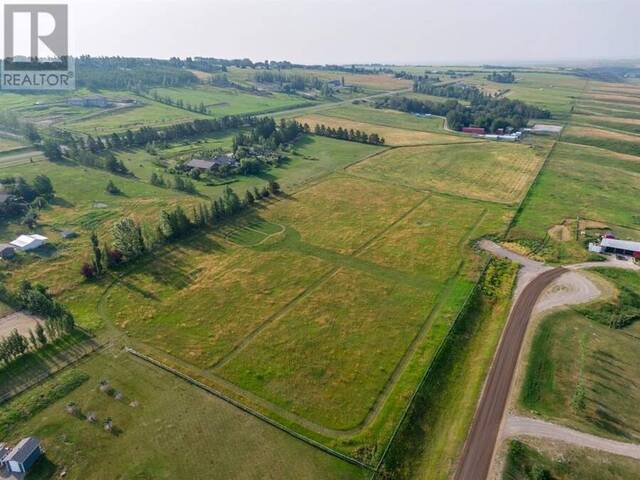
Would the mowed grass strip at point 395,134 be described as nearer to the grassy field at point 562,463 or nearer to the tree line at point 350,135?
the tree line at point 350,135

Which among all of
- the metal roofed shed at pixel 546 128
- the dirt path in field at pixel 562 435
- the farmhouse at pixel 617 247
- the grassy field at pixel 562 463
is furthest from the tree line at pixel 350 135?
the grassy field at pixel 562 463

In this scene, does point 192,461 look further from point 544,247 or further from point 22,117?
point 22,117

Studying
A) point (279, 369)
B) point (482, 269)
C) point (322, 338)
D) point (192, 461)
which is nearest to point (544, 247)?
point (482, 269)

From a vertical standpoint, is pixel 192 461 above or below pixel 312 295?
below

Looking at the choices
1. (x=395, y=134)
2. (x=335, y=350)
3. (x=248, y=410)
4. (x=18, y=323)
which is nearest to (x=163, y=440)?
(x=248, y=410)

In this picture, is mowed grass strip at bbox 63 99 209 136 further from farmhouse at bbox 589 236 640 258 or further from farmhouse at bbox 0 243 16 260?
farmhouse at bbox 589 236 640 258

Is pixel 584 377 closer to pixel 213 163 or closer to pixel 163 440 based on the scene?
pixel 163 440

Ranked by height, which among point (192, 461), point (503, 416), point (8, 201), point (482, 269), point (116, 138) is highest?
point (116, 138)
